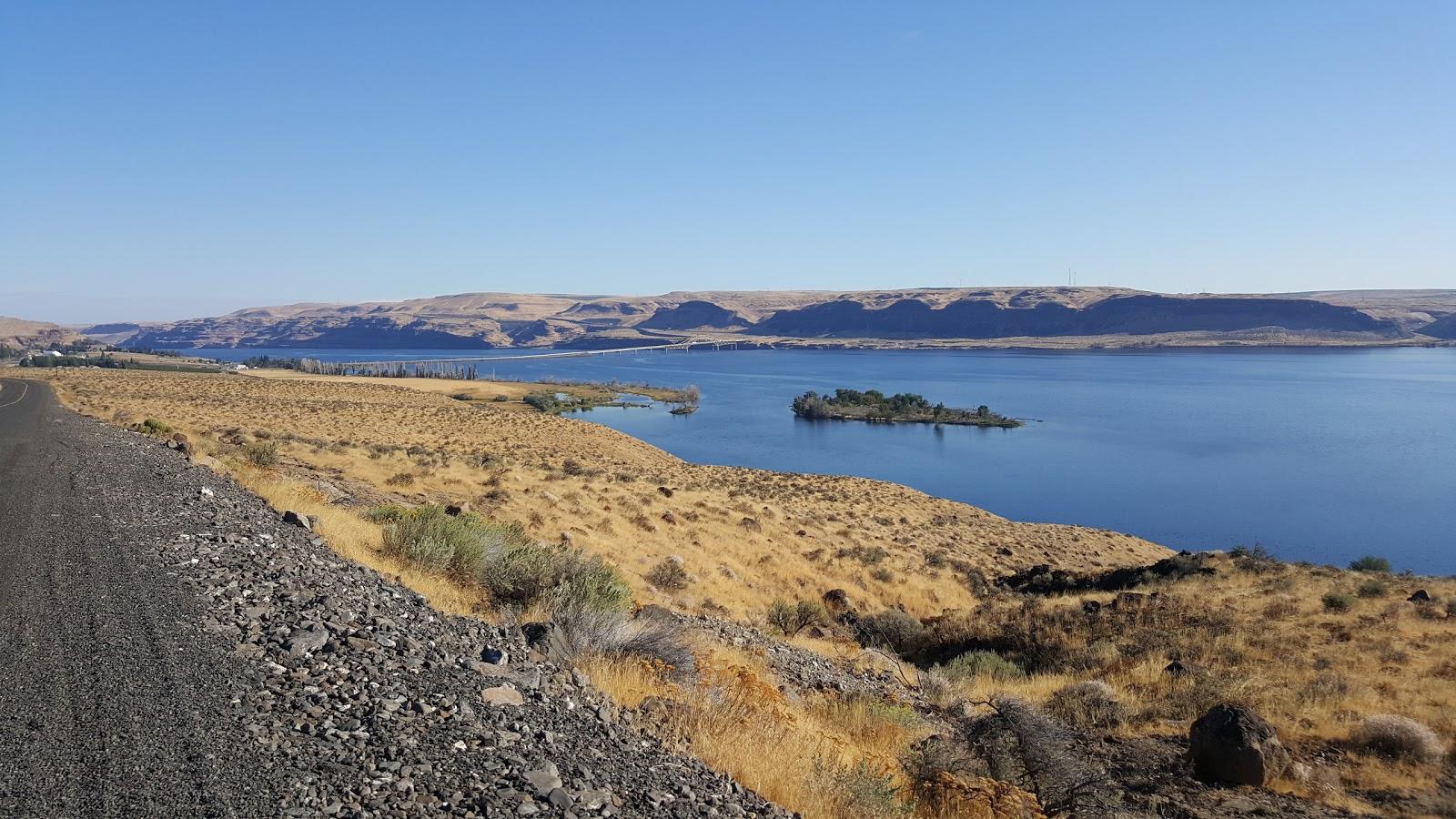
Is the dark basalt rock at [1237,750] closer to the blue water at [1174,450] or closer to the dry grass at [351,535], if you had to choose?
the dry grass at [351,535]

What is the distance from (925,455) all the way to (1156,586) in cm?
4714

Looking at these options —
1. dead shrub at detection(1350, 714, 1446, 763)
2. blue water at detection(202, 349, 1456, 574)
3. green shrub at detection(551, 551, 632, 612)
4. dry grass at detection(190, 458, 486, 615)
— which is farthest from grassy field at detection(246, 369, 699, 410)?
dead shrub at detection(1350, 714, 1446, 763)

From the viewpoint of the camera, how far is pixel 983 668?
12227mm

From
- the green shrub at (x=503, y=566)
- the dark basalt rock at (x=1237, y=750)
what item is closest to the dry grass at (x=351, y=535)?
the green shrub at (x=503, y=566)

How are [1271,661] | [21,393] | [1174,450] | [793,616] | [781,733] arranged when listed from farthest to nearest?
[1174,450]
[21,393]
[793,616]
[1271,661]
[781,733]

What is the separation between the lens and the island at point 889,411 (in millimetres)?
85250

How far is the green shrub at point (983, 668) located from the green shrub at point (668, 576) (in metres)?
5.17

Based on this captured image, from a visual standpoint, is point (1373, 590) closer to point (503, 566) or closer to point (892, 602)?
point (892, 602)

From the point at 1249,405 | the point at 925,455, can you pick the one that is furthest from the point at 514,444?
the point at 1249,405

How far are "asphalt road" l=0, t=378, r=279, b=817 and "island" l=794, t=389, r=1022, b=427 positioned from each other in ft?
266

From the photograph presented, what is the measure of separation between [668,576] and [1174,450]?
6104cm

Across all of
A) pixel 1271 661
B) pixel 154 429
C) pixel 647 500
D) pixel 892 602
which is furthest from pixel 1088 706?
pixel 154 429

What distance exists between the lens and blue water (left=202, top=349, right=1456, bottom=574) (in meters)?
43.1

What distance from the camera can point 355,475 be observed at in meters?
18.7
